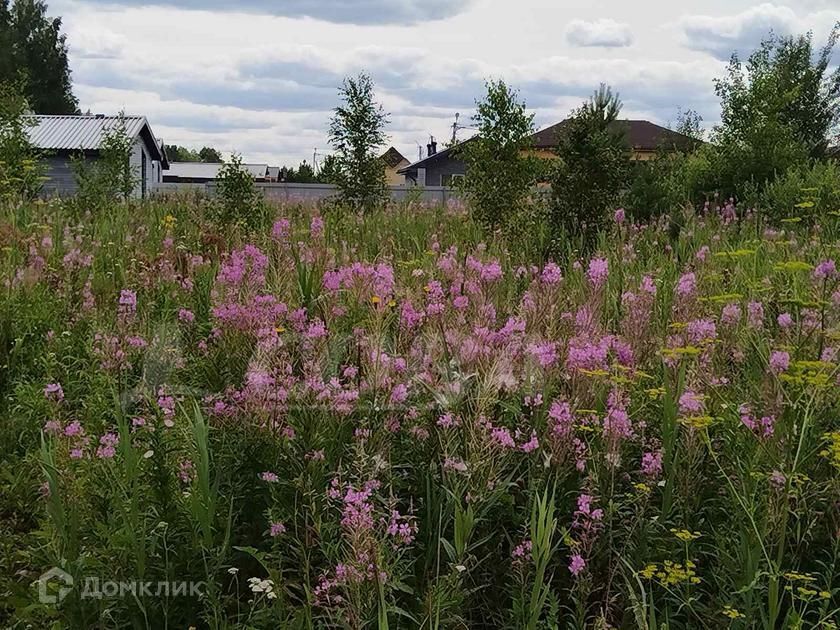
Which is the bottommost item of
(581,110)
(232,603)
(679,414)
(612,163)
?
(232,603)

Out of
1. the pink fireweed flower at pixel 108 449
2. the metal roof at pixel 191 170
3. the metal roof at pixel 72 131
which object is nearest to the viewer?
the pink fireweed flower at pixel 108 449

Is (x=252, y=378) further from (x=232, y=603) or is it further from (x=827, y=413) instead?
(x=827, y=413)

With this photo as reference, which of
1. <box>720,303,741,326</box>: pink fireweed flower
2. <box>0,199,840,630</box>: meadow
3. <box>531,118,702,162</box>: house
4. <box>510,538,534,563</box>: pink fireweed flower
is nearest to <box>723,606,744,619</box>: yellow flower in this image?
<box>0,199,840,630</box>: meadow

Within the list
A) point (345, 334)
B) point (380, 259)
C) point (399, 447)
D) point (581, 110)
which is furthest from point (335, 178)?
point (399, 447)

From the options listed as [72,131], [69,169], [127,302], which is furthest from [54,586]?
[72,131]

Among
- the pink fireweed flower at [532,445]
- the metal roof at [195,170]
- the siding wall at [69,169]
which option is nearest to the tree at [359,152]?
the pink fireweed flower at [532,445]

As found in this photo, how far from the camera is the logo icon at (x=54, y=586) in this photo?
2.28 metres

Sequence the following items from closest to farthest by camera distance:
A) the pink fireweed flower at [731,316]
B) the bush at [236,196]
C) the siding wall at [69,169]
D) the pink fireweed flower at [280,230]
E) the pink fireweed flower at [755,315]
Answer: the pink fireweed flower at [755,315], the pink fireweed flower at [731,316], the pink fireweed flower at [280,230], the bush at [236,196], the siding wall at [69,169]

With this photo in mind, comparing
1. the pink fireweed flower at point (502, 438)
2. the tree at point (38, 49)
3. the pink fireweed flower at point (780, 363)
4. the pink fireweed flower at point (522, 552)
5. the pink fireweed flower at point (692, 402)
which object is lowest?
the pink fireweed flower at point (522, 552)

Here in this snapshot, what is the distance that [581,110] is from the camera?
766 cm

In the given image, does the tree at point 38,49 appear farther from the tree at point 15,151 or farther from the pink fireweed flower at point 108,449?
the pink fireweed flower at point 108,449

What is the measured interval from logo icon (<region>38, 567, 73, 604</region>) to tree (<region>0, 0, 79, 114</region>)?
166 feet

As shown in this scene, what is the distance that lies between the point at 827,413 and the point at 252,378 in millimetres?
2021

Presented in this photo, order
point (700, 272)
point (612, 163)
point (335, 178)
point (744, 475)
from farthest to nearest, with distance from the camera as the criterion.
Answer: point (335, 178)
point (612, 163)
point (700, 272)
point (744, 475)
